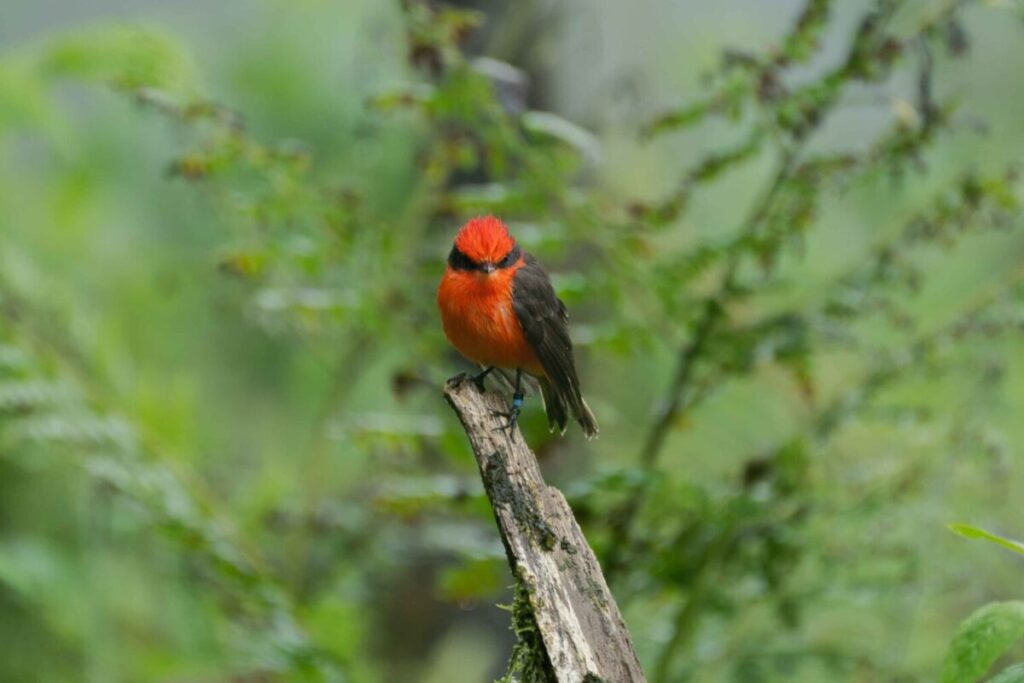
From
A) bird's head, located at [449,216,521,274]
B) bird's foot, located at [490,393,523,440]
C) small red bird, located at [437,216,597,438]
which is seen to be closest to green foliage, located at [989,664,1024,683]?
bird's foot, located at [490,393,523,440]

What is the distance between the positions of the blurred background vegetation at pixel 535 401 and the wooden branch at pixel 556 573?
490 millimetres

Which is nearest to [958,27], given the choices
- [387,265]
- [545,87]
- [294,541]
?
[387,265]

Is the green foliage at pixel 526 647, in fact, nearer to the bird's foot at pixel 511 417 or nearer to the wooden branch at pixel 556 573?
the wooden branch at pixel 556 573

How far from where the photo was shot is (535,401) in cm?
302

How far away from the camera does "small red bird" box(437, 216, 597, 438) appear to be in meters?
2.40

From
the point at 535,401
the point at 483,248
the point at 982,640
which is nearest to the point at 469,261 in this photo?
the point at 483,248

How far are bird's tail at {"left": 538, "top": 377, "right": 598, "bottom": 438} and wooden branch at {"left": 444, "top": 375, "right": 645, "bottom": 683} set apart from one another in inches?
25.9

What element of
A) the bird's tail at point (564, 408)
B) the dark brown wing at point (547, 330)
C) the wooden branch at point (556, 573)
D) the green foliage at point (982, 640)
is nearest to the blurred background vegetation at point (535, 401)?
the green foliage at point (982, 640)

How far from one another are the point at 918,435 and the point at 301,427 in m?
3.73

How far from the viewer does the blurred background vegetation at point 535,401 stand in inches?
116

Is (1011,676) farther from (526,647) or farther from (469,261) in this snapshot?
(469,261)

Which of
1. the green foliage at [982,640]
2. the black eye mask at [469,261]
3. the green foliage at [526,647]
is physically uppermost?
the black eye mask at [469,261]

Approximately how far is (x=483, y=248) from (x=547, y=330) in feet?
0.69

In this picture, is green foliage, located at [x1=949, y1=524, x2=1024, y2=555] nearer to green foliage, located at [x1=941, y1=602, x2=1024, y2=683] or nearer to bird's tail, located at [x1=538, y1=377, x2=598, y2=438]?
green foliage, located at [x1=941, y1=602, x2=1024, y2=683]
